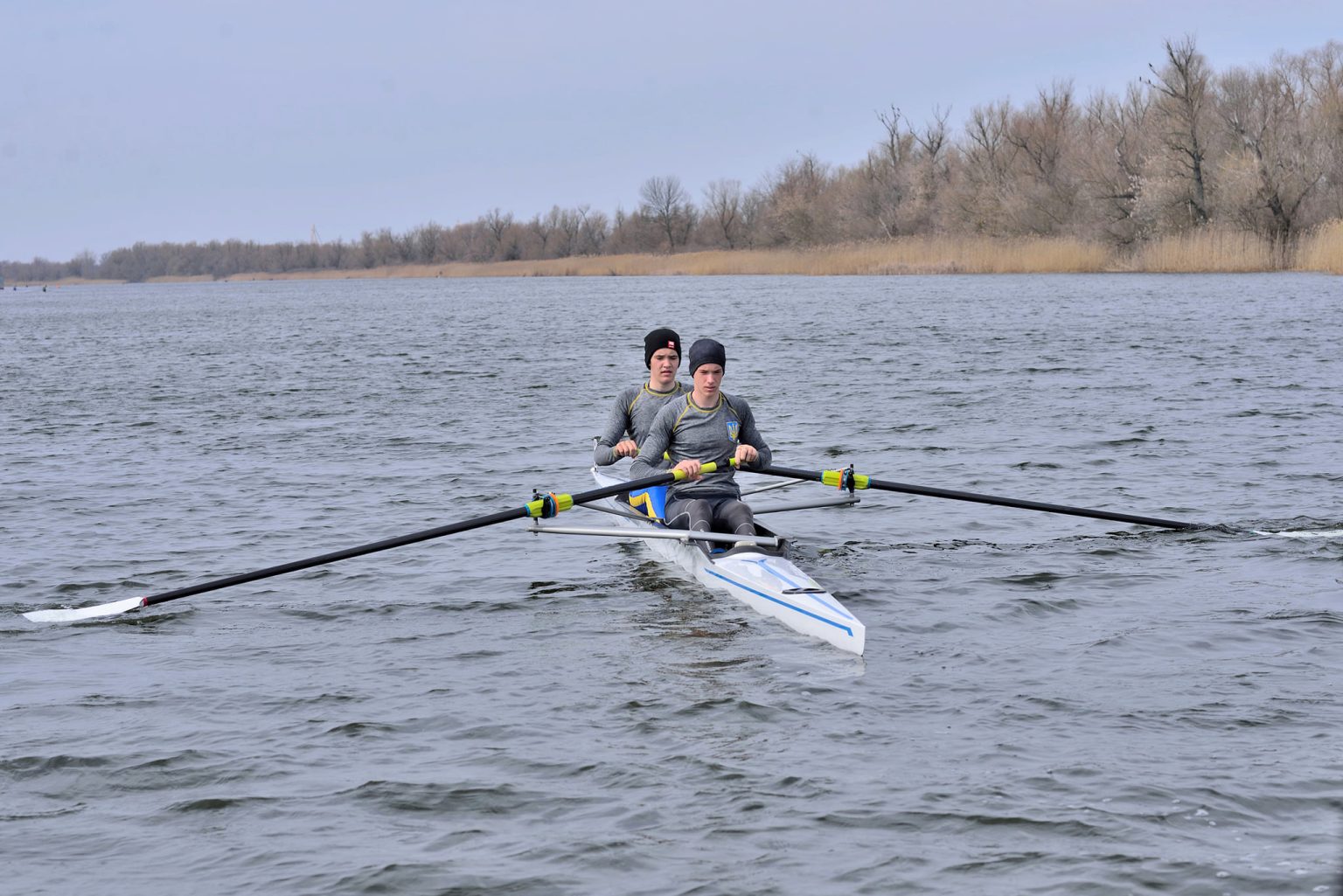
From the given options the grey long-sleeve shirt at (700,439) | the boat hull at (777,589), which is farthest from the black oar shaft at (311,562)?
the boat hull at (777,589)

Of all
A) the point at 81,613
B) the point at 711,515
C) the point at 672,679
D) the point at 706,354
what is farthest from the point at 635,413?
the point at 81,613

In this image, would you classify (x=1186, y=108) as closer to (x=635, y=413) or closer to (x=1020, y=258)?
(x=1020, y=258)

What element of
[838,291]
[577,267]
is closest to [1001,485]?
[838,291]

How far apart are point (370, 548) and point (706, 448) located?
8.46ft

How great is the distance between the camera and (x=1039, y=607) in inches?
373

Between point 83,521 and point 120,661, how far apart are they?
5.42 meters

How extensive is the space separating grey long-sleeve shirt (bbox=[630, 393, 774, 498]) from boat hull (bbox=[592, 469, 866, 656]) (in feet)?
1.62

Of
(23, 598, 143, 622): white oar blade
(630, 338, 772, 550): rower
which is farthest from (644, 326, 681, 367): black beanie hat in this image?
(23, 598, 143, 622): white oar blade

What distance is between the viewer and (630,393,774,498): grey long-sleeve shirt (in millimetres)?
10516

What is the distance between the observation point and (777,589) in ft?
29.9

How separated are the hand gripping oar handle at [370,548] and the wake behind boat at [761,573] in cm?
20

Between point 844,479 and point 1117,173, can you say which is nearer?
point 844,479

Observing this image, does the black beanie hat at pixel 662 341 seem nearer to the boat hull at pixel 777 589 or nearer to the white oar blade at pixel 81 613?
the boat hull at pixel 777 589

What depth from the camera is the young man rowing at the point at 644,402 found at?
1137 cm
